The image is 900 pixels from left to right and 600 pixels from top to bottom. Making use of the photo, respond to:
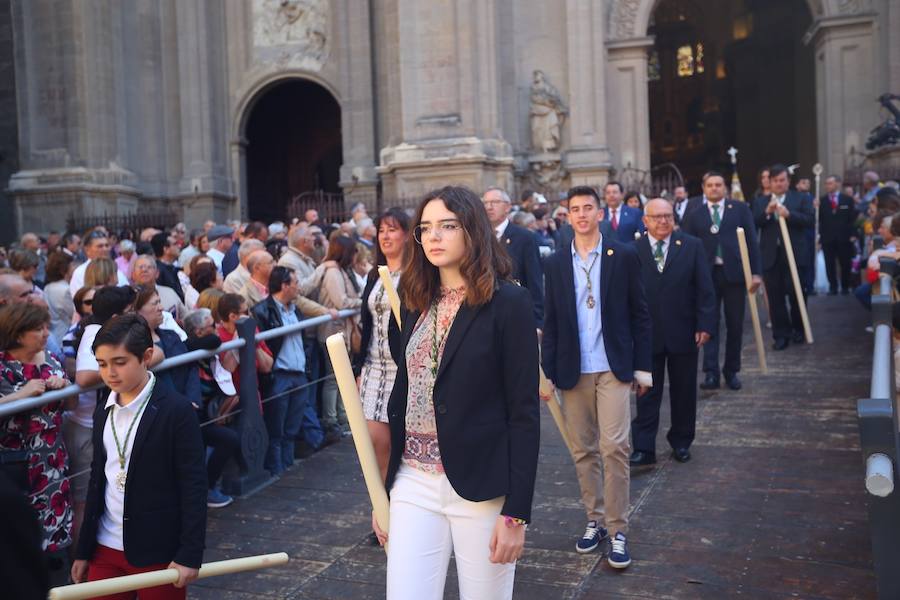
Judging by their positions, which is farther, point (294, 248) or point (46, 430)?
point (294, 248)

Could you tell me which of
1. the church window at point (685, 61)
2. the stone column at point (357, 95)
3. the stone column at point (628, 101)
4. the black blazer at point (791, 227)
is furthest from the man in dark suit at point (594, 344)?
the church window at point (685, 61)

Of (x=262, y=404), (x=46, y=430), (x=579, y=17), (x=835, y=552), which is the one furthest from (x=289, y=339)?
(x=579, y=17)

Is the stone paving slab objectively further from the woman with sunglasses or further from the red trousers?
the woman with sunglasses

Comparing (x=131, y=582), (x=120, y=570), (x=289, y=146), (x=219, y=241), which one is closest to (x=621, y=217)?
(x=219, y=241)

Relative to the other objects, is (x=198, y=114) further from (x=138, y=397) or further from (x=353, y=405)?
(x=353, y=405)

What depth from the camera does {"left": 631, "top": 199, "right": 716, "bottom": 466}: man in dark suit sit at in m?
7.73

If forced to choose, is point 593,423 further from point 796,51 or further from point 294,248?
point 796,51

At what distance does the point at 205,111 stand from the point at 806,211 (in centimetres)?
1762

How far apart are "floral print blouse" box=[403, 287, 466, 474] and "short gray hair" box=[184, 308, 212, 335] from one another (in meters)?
3.93

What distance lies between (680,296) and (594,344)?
7.04 ft

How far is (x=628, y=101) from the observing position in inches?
980

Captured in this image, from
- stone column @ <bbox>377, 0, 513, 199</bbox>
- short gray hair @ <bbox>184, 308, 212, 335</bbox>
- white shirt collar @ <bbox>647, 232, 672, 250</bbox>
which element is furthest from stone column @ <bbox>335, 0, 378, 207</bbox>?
short gray hair @ <bbox>184, 308, 212, 335</bbox>

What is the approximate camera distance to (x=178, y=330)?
7.11m

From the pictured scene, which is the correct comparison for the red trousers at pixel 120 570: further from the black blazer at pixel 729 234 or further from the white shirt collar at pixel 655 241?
the black blazer at pixel 729 234
